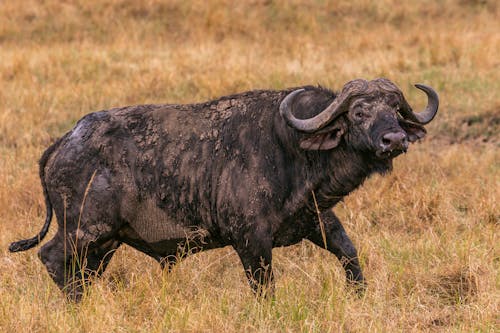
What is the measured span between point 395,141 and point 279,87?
6409 millimetres

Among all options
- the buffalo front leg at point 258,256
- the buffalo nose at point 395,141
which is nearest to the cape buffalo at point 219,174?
the buffalo front leg at point 258,256

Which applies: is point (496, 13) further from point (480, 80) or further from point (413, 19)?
point (480, 80)

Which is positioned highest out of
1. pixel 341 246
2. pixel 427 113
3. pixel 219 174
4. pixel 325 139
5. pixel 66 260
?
pixel 427 113

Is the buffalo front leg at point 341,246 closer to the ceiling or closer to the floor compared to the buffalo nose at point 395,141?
closer to the floor

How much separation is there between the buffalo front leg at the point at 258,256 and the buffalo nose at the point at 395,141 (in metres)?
1.06

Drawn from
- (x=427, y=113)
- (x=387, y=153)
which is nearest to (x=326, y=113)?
(x=387, y=153)

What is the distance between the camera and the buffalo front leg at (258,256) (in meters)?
5.97

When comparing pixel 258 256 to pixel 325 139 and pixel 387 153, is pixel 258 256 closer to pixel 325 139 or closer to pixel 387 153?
pixel 325 139

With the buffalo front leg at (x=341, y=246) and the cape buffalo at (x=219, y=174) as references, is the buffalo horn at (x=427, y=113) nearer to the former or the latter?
the cape buffalo at (x=219, y=174)

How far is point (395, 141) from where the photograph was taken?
5.42 meters

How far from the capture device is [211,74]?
12203 mm

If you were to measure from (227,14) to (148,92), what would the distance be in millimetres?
4025

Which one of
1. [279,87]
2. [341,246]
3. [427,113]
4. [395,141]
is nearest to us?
[395,141]

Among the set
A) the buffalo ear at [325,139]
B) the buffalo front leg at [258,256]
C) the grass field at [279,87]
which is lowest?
the grass field at [279,87]
